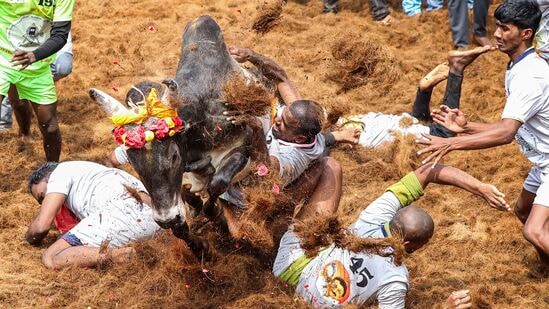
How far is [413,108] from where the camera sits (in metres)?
8.43

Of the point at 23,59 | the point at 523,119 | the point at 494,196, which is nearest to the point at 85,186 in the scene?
the point at 23,59

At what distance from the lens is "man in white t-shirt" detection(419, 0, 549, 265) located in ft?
17.6

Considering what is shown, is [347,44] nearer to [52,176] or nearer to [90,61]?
[52,176]

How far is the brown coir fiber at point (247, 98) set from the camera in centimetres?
539

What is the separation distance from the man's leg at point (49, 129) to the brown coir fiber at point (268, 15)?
7.23ft

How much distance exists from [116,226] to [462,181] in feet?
8.77

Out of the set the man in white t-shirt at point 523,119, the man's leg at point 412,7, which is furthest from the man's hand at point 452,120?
the man's leg at point 412,7

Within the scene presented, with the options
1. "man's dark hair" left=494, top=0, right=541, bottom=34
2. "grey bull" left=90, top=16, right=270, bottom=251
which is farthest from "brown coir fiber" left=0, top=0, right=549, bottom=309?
"man's dark hair" left=494, top=0, right=541, bottom=34

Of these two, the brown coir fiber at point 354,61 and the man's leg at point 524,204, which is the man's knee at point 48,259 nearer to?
the brown coir fiber at point 354,61

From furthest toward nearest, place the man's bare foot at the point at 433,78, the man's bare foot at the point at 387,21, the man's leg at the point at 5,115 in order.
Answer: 1. the man's bare foot at the point at 387,21
2. the man's leg at the point at 5,115
3. the man's bare foot at the point at 433,78

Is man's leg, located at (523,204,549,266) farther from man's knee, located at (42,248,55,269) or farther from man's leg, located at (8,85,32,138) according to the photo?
man's leg, located at (8,85,32,138)

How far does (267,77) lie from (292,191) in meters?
1.51

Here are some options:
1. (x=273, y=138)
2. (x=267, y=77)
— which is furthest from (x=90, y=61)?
(x=273, y=138)

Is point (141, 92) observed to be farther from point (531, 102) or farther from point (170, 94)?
point (531, 102)
